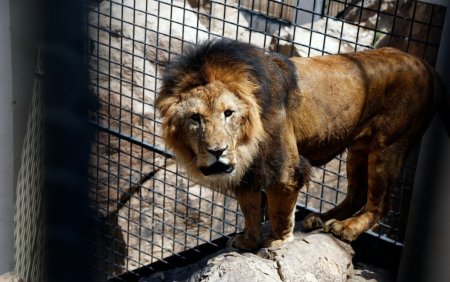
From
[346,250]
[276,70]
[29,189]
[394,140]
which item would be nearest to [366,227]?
[346,250]

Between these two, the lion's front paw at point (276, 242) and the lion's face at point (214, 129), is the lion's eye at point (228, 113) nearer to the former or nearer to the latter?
the lion's face at point (214, 129)

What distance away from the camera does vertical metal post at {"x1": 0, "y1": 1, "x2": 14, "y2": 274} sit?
9.96ft

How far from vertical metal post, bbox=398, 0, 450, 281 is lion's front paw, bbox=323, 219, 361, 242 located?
0.32 m

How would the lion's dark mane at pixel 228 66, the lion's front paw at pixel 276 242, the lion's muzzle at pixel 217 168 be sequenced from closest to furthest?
1. the lion's muzzle at pixel 217 168
2. the lion's dark mane at pixel 228 66
3. the lion's front paw at pixel 276 242

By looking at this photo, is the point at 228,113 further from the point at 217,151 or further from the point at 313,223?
the point at 313,223

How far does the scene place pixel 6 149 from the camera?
328cm

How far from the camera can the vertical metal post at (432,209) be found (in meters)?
3.19

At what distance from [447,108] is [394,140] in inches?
12.9

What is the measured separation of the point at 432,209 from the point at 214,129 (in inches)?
42.7

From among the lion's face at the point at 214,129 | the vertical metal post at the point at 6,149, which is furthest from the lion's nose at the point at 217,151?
the vertical metal post at the point at 6,149

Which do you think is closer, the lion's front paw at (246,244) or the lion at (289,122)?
the lion at (289,122)

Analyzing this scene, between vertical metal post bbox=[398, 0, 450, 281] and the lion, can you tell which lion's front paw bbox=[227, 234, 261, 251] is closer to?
the lion

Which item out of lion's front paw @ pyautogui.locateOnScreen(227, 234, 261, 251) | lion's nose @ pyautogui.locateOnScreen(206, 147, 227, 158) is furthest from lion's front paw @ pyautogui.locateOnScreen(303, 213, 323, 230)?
lion's nose @ pyautogui.locateOnScreen(206, 147, 227, 158)

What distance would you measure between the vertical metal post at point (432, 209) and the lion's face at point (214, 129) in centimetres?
87
